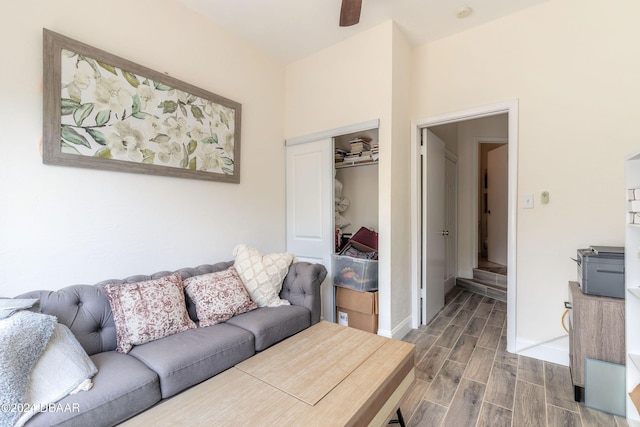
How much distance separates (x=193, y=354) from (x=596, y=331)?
2393mm

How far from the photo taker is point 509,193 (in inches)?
94.6

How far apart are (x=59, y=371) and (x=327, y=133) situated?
258cm

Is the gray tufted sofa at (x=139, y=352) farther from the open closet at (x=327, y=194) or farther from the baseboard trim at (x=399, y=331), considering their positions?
the open closet at (x=327, y=194)

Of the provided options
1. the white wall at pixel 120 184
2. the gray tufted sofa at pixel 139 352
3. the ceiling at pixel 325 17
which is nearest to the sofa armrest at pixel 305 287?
the gray tufted sofa at pixel 139 352

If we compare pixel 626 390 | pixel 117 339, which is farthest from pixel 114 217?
pixel 626 390

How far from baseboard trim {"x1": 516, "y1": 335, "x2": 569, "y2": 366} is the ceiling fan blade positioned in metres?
2.85

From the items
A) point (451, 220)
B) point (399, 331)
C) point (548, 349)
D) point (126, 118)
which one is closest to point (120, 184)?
point (126, 118)

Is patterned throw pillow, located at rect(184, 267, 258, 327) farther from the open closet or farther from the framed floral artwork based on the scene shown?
the open closet

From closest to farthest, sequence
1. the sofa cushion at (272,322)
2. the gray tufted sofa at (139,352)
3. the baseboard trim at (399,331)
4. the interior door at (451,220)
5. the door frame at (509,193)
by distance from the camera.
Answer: the gray tufted sofa at (139,352)
the sofa cushion at (272,322)
the door frame at (509,193)
the baseboard trim at (399,331)
the interior door at (451,220)

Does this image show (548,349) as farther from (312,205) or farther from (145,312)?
(145,312)

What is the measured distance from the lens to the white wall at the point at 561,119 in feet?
6.41

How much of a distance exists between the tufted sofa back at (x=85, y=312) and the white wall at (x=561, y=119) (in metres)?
3.03

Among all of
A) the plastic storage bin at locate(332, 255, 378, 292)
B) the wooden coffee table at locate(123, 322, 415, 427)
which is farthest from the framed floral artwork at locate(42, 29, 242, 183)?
the wooden coffee table at locate(123, 322, 415, 427)

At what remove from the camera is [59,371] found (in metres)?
1.18
